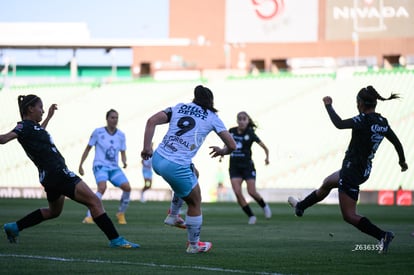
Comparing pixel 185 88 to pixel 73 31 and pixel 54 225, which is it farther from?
pixel 54 225

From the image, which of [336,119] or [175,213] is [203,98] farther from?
[175,213]

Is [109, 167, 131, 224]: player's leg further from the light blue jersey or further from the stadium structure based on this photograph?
the stadium structure

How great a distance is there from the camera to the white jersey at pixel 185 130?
12047 mm

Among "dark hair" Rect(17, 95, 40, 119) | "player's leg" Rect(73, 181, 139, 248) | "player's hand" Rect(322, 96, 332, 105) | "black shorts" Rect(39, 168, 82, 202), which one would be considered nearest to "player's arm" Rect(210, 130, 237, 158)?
"player's hand" Rect(322, 96, 332, 105)

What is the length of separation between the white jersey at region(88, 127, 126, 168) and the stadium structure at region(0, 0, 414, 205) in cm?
1526

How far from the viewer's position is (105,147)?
20.3m

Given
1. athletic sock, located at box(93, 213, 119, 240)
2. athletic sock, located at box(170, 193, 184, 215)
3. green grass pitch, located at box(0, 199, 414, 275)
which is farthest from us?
athletic sock, located at box(170, 193, 184, 215)

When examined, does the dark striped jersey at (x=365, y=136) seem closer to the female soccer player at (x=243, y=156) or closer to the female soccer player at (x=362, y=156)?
the female soccer player at (x=362, y=156)

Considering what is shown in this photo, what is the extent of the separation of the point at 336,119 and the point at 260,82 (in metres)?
38.3

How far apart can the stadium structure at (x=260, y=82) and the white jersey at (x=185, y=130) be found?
23162 mm

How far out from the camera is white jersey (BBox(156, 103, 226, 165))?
39.5ft

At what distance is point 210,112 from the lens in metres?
12.2

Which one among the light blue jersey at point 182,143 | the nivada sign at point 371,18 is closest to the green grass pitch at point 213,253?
the light blue jersey at point 182,143

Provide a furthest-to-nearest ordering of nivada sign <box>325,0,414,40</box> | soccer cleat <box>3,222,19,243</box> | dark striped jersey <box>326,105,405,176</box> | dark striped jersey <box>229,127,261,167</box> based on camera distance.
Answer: nivada sign <box>325,0,414,40</box> → dark striped jersey <box>229,127,261,167</box> → soccer cleat <box>3,222,19,243</box> → dark striped jersey <box>326,105,405,176</box>
